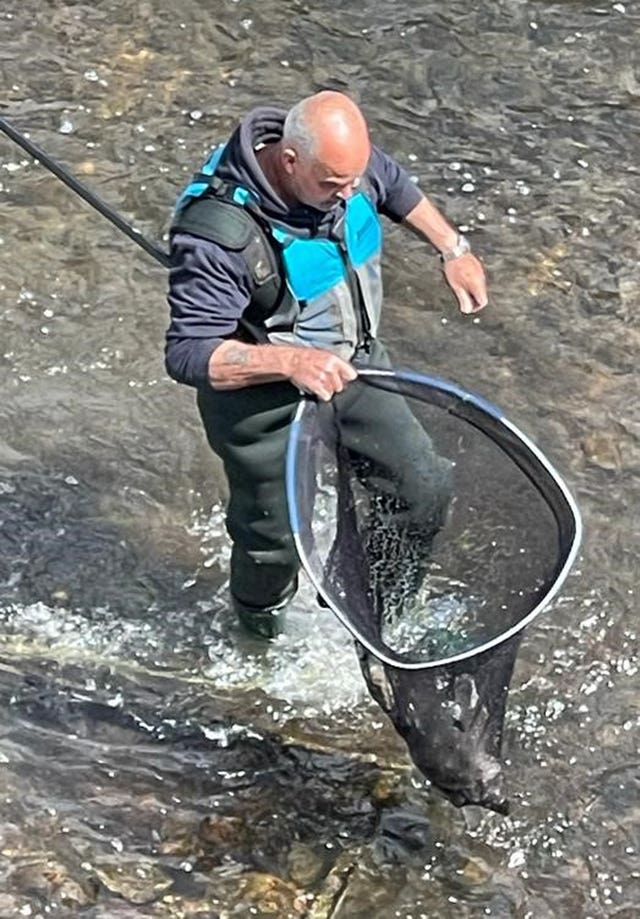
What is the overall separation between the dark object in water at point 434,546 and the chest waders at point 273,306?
0.21 meters

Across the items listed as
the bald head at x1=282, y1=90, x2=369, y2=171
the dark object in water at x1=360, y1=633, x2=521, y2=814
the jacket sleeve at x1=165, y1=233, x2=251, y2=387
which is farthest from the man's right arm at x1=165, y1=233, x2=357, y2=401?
the dark object in water at x1=360, y1=633, x2=521, y2=814

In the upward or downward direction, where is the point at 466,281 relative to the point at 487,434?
upward

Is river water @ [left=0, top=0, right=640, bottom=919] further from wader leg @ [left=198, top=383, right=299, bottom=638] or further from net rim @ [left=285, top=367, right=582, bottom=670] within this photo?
net rim @ [left=285, top=367, right=582, bottom=670]

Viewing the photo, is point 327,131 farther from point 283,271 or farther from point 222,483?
point 222,483

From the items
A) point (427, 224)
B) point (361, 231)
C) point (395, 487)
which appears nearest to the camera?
point (361, 231)

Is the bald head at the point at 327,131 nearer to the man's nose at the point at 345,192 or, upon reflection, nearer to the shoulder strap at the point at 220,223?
the man's nose at the point at 345,192

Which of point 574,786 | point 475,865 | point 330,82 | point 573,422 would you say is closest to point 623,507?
point 573,422

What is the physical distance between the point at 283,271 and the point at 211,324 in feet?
0.82

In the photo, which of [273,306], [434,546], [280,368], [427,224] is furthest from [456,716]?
[427,224]

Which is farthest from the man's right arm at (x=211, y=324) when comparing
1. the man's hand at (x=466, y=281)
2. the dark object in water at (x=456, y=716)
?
the dark object in water at (x=456, y=716)

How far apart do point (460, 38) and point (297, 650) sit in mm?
3782

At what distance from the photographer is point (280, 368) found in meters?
3.97

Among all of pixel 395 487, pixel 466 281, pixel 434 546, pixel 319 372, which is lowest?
pixel 434 546

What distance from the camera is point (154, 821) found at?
4.71m
